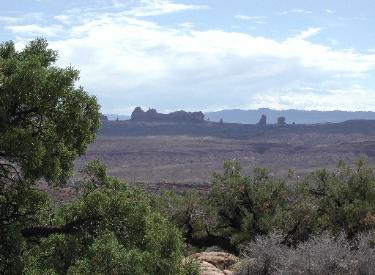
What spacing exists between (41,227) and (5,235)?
1.79 metres

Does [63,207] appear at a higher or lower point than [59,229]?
higher

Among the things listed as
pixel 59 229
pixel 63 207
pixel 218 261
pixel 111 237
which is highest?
pixel 63 207

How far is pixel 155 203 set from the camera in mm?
32844

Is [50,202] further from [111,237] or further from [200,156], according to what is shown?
[200,156]

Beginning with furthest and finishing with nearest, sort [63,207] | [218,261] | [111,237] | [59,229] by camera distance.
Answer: [218,261]
[63,207]
[59,229]
[111,237]

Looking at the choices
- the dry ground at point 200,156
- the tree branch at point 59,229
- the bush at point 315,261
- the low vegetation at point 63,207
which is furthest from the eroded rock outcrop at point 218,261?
the dry ground at point 200,156

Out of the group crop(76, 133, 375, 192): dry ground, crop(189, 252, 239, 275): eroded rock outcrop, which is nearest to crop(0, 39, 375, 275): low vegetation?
crop(189, 252, 239, 275): eroded rock outcrop

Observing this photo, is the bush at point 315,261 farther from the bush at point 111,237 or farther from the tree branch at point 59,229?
the tree branch at point 59,229

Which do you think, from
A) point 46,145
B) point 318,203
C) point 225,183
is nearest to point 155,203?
point 225,183

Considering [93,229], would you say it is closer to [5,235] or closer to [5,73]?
[5,235]

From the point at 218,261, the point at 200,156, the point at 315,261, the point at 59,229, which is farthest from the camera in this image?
the point at 200,156

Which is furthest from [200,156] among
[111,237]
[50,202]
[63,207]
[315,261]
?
[111,237]

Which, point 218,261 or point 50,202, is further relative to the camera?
point 218,261

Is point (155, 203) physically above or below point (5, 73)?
below
